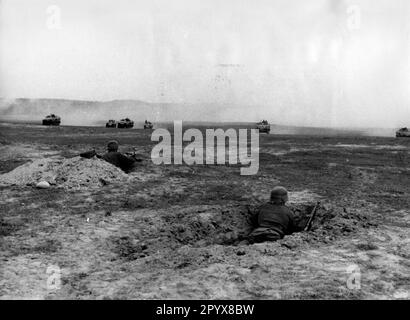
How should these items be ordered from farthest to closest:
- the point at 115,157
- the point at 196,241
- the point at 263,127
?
the point at 263,127, the point at 115,157, the point at 196,241

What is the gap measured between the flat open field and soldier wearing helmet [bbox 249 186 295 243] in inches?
15.1

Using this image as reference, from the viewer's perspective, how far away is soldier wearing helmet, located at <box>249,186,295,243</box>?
7469 millimetres

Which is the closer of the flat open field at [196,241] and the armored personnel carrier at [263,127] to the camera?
the flat open field at [196,241]

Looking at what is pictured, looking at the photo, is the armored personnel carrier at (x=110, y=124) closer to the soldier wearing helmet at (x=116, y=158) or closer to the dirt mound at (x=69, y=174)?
the soldier wearing helmet at (x=116, y=158)

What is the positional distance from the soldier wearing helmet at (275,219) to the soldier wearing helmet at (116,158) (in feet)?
22.3

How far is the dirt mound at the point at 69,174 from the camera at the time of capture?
11.6 meters

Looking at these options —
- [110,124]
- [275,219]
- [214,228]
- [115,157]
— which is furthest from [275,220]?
[110,124]

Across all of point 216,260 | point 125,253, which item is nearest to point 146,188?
point 125,253

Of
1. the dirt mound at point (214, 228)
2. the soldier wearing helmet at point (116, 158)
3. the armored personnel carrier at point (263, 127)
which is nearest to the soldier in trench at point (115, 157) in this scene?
the soldier wearing helmet at point (116, 158)

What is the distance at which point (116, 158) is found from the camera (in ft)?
45.6

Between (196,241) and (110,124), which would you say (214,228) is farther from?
(110,124)

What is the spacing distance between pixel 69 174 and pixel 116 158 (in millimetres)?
2177

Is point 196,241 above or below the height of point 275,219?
below

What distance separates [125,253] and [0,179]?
6439 mm
